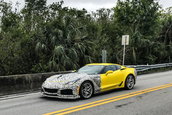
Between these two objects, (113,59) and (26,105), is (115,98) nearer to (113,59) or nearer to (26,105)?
(26,105)

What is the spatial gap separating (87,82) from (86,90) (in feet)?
0.97

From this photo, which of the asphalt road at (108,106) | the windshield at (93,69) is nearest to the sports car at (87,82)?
the windshield at (93,69)

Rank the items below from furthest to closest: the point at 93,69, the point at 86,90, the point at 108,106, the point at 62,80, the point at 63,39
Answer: the point at 63,39 → the point at 93,69 → the point at 86,90 → the point at 62,80 → the point at 108,106

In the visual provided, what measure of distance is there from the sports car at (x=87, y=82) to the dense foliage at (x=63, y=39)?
651 cm

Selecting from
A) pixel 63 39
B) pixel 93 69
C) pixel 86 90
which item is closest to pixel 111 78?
pixel 93 69

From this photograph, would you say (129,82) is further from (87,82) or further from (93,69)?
(87,82)

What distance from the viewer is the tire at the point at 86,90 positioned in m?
7.99

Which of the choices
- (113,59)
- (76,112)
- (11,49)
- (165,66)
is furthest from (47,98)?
(165,66)

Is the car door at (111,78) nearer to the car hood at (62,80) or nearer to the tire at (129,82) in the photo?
the tire at (129,82)

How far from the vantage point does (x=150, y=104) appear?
283 inches

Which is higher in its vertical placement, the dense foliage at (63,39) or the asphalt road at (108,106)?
the dense foliage at (63,39)

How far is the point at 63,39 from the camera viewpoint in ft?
55.4

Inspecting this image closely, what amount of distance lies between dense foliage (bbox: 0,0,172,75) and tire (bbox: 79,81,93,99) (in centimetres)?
763

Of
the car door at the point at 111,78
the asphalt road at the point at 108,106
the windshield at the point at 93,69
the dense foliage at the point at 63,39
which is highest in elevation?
the dense foliage at the point at 63,39
